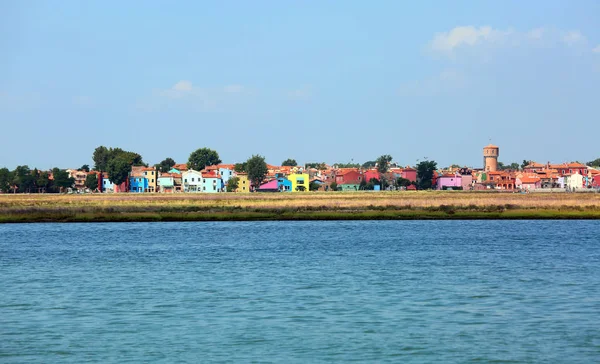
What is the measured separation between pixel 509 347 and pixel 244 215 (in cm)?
6381

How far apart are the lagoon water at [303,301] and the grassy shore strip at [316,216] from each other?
23209 mm

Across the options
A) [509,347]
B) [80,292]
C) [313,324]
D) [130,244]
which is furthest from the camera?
[130,244]

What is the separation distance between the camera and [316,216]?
8406cm

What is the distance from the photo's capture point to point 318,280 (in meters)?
37.1

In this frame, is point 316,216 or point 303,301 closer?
point 303,301

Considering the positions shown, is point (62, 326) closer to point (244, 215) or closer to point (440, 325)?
point (440, 325)

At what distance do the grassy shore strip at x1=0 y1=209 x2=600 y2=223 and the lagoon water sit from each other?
2321cm

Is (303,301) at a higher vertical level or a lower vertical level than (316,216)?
lower

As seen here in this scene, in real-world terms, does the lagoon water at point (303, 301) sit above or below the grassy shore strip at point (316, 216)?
below

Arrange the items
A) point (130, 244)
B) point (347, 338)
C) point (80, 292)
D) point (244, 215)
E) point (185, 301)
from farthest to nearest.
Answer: point (244, 215) < point (130, 244) < point (80, 292) < point (185, 301) < point (347, 338)

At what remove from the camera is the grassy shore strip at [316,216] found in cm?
8294

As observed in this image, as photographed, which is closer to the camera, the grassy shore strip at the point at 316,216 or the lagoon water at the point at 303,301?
the lagoon water at the point at 303,301

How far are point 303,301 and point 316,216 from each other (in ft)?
175

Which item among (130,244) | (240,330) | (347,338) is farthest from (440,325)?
(130,244)
